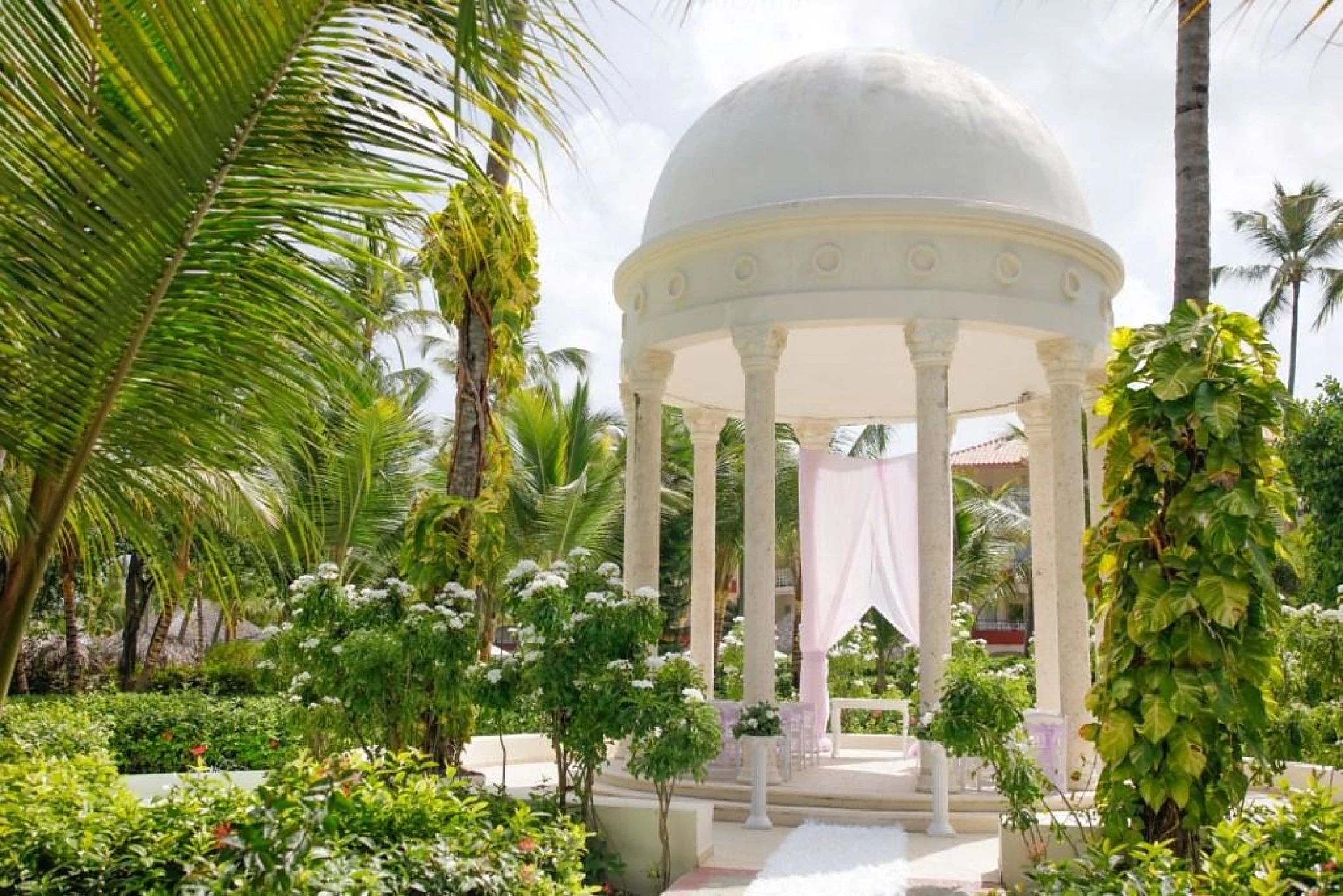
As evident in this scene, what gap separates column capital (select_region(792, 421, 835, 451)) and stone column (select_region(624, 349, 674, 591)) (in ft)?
17.1

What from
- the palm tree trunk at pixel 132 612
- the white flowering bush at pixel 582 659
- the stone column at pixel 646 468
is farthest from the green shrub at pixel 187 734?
the white flowering bush at pixel 582 659

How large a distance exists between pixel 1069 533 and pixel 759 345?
5.11 metres

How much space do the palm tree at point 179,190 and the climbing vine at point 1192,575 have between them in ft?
18.0

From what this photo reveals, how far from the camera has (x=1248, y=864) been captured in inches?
243

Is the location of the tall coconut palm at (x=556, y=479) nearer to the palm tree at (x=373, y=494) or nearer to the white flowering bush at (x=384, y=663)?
the palm tree at (x=373, y=494)

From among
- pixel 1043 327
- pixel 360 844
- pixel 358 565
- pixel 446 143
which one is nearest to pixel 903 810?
pixel 1043 327

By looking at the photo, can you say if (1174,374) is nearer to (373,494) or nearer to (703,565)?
(703,565)

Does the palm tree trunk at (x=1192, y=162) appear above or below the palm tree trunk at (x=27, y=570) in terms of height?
above

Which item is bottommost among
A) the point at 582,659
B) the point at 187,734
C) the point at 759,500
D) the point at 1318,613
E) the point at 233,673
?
the point at 187,734

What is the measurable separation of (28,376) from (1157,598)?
6.95m

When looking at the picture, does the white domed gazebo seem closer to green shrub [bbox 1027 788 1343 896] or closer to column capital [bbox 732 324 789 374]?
column capital [bbox 732 324 789 374]

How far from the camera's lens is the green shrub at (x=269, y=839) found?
580 cm

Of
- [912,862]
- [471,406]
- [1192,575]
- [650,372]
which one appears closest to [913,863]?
[912,862]

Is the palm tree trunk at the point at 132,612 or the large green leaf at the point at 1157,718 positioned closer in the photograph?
→ the large green leaf at the point at 1157,718
